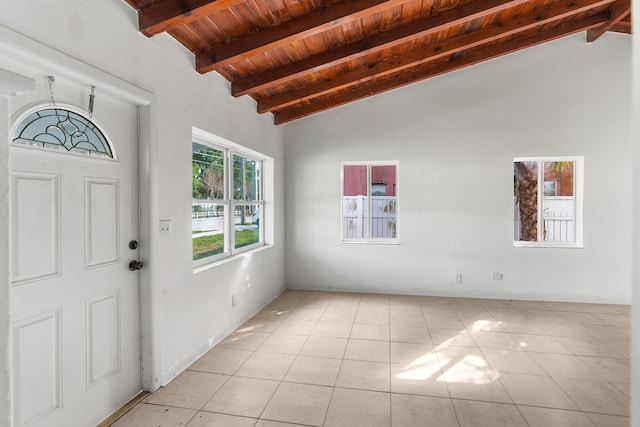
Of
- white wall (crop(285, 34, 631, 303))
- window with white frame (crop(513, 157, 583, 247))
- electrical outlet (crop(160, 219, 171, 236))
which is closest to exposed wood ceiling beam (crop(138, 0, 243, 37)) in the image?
electrical outlet (crop(160, 219, 171, 236))

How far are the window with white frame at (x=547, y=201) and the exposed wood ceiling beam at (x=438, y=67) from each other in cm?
155

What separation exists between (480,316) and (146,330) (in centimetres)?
370

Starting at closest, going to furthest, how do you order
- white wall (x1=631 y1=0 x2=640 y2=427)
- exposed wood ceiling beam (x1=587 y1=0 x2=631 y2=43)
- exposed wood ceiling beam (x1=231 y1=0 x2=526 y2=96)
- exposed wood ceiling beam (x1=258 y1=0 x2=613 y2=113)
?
white wall (x1=631 y1=0 x2=640 y2=427) < exposed wood ceiling beam (x1=231 y1=0 x2=526 y2=96) < exposed wood ceiling beam (x1=258 y1=0 x2=613 y2=113) < exposed wood ceiling beam (x1=587 y1=0 x2=631 y2=43)

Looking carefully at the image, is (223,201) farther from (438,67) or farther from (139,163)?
(438,67)

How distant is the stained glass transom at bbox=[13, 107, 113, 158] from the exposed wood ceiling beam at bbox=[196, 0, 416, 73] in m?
1.17

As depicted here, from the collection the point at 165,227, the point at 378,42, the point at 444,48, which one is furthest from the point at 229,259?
the point at 444,48

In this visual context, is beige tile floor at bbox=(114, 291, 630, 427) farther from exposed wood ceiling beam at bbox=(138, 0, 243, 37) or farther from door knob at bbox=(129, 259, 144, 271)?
exposed wood ceiling beam at bbox=(138, 0, 243, 37)

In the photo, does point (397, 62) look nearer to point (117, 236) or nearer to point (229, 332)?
point (117, 236)

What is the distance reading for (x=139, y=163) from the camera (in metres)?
2.25

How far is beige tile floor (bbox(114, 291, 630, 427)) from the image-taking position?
6.74ft

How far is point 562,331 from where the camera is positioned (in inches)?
135

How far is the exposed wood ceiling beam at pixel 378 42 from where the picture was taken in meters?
2.90

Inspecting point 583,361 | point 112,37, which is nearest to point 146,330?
point 112,37

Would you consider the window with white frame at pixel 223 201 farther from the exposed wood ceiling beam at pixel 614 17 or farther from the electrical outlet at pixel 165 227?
the exposed wood ceiling beam at pixel 614 17
